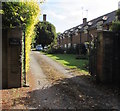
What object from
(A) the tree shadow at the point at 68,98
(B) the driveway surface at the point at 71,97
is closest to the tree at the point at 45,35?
(B) the driveway surface at the point at 71,97

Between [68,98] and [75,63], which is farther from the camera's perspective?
[75,63]

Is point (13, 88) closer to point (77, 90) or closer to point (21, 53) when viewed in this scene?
point (21, 53)

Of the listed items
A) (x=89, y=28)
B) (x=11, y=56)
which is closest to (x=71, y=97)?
(x=11, y=56)

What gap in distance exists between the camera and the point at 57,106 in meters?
5.02

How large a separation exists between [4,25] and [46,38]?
43.7 metres

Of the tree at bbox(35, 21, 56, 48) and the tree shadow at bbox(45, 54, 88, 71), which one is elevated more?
the tree at bbox(35, 21, 56, 48)

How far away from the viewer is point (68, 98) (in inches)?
228

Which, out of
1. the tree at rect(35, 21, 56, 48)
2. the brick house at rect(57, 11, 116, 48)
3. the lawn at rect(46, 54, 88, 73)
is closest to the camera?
the lawn at rect(46, 54, 88, 73)

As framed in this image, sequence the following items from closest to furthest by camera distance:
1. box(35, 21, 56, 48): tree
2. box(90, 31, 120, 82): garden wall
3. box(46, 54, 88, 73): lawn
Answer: box(90, 31, 120, 82): garden wall, box(46, 54, 88, 73): lawn, box(35, 21, 56, 48): tree

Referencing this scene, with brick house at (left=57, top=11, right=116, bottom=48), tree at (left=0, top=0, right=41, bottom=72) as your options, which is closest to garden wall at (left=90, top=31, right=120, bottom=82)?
tree at (left=0, top=0, right=41, bottom=72)

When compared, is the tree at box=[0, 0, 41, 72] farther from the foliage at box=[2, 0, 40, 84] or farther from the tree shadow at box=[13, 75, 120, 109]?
the tree shadow at box=[13, 75, 120, 109]

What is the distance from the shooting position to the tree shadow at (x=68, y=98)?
5105 millimetres

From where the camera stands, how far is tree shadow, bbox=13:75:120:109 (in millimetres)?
5105

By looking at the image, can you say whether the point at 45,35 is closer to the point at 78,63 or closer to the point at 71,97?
the point at 78,63
